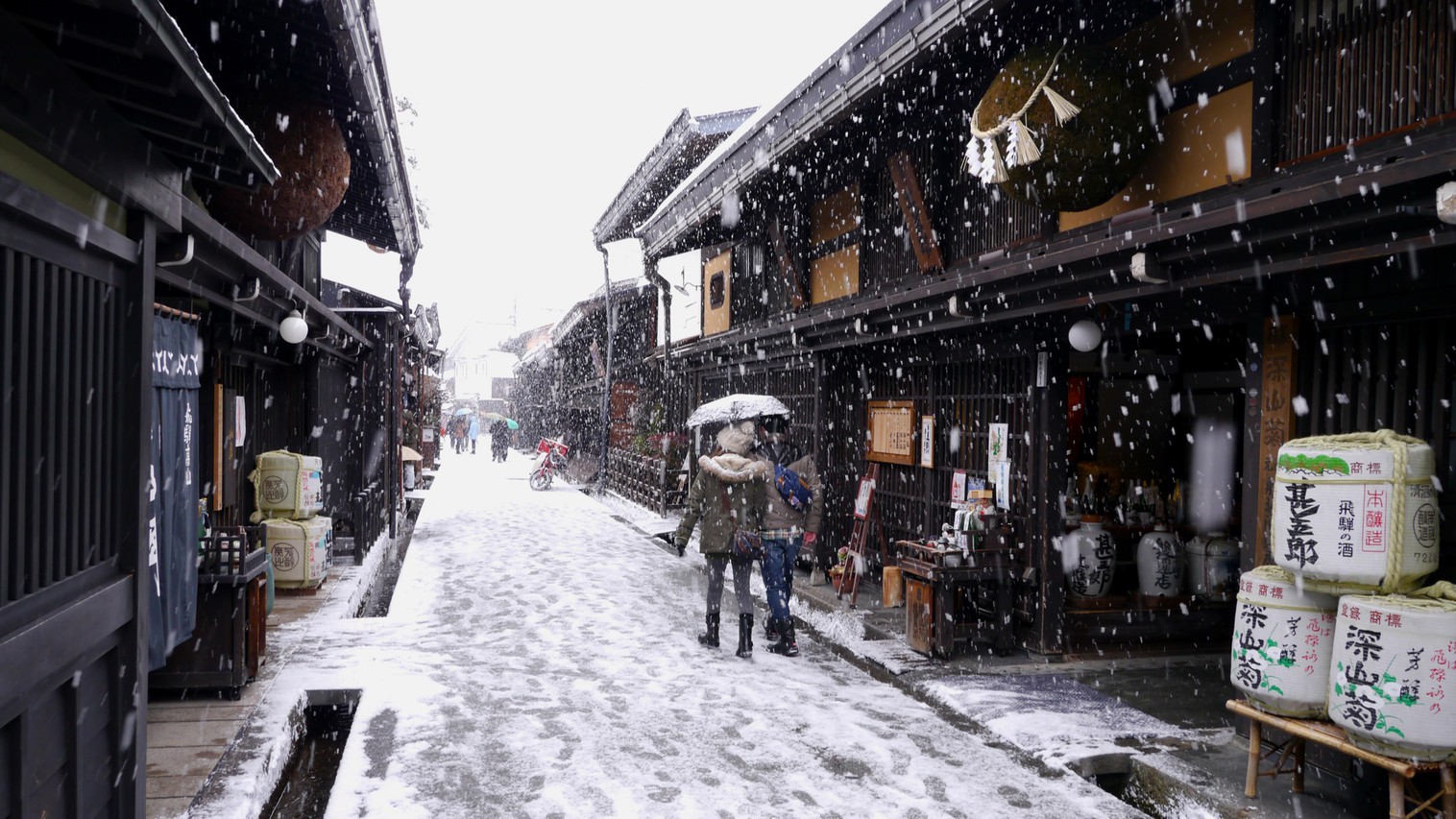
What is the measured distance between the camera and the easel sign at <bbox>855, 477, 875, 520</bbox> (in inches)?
448

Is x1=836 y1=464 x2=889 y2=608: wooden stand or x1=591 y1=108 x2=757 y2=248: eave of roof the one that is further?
x1=591 y1=108 x2=757 y2=248: eave of roof

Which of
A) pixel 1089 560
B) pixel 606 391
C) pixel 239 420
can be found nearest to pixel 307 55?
pixel 239 420

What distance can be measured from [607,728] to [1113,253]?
16.1 ft

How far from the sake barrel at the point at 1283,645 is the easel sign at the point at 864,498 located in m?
6.01

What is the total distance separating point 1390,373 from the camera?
17.9 ft

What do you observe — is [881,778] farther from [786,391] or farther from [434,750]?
[786,391]

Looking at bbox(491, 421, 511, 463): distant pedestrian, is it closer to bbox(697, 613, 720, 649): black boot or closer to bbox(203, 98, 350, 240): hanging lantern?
bbox(697, 613, 720, 649): black boot

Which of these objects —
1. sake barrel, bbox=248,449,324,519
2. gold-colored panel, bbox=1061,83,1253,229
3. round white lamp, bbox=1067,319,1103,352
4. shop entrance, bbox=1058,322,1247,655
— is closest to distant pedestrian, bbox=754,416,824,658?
shop entrance, bbox=1058,322,1247,655

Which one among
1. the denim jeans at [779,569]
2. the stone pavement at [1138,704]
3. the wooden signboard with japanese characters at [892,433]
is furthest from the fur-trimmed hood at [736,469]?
the wooden signboard with japanese characters at [892,433]

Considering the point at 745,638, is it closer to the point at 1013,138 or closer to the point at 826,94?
the point at 1013,138

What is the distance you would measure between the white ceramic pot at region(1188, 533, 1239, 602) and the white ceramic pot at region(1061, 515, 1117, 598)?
904 millimetres

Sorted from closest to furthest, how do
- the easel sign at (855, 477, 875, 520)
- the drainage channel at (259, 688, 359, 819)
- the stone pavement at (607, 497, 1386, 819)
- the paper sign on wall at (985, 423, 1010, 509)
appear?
1. the stone pavement at (607, 497, 1386, 819)
2. the drainage channel at (259, 688, 359, 819)
3. the paper sign on wall at (985, 423, 1010, 509)
4. the easel sign at (855, 477, 875, 520)

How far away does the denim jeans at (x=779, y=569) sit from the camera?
9.08 meters

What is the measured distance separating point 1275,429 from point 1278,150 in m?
1.83
